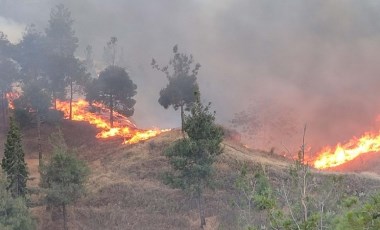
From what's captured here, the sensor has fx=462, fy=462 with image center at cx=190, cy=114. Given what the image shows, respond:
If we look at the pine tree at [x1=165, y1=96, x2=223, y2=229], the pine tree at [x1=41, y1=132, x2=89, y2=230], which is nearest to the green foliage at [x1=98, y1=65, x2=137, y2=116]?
the pine tree at [x1=41, y1=132, x2=89, y2=230]

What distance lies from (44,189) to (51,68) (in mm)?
34074

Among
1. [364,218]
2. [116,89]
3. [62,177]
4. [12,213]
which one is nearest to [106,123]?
[116,89]

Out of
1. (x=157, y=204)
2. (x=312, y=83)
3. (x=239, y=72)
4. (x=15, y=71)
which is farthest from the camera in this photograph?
(x=239, y=72)

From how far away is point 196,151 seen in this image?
117 feet

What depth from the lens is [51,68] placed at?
6462 cm

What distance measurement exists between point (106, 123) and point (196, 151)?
33.1 m

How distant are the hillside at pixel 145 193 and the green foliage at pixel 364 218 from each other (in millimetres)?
24951

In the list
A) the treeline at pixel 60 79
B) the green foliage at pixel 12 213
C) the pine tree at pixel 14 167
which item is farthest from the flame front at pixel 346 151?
the green foliage at pixel 12 213

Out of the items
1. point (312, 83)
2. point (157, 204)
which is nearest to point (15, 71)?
point (157, 204)

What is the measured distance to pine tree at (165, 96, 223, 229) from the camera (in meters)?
35.1

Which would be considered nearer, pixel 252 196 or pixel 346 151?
pixel 252 196

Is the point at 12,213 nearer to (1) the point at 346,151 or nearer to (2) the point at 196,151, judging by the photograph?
(2) the point at 196,151

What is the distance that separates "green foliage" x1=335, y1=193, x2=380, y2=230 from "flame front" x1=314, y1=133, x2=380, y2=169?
159ft

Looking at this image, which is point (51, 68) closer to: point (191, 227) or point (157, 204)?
point (157, 204)
